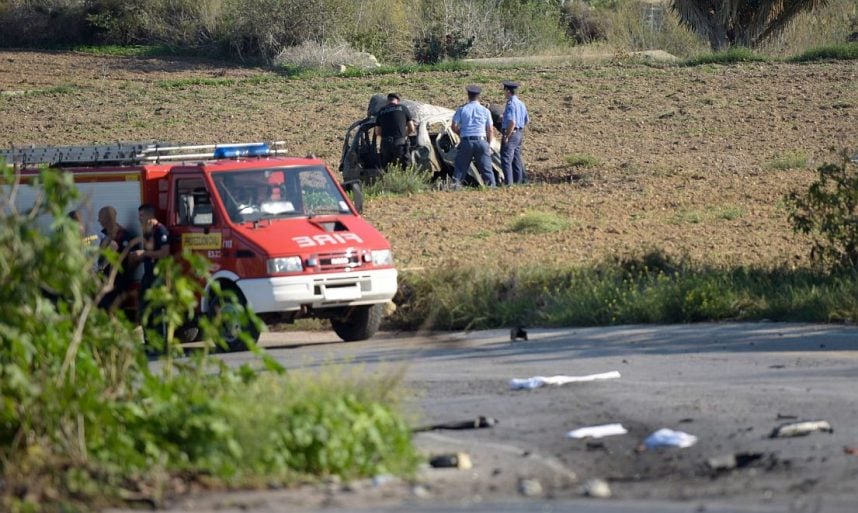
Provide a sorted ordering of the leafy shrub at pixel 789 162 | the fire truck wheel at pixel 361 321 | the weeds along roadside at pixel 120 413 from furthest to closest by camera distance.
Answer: the leafy shrub at pixel 789 162
the fire truck wheel at pixel 361 321
the weeds along roadside at pixel 120 413

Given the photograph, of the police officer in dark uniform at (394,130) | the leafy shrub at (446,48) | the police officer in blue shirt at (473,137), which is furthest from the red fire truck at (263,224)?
the leafy shrub at (446,48)

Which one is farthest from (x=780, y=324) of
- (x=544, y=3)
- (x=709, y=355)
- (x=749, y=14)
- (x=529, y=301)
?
(x=544, y=3)

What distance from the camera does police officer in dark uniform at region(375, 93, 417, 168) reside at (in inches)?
887

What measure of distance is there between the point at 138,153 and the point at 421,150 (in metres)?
9.31

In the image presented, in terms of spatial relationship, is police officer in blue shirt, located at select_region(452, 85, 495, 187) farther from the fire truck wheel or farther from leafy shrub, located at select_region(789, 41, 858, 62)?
leafy shrub, located at select_region(789, 41, 858, 62)

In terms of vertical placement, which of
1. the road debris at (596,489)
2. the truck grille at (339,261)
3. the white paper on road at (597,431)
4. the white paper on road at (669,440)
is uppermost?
the truck grille at (339,261)

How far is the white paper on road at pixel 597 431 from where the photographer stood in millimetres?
8836

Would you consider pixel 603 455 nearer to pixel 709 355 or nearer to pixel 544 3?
pixel 709 355

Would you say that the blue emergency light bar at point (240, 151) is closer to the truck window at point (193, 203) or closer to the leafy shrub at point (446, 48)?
the truck window at point (193, 203)

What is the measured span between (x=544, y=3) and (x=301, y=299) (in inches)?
1694

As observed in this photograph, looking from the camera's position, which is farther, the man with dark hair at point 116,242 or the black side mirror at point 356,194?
the black side mirror at point 356,194

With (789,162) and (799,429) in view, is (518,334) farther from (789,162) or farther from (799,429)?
(789,162)

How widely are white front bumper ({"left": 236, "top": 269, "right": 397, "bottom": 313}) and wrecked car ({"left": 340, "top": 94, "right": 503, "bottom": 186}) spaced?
1000 centimetres

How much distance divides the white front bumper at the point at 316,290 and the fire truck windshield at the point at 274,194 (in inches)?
35.6
